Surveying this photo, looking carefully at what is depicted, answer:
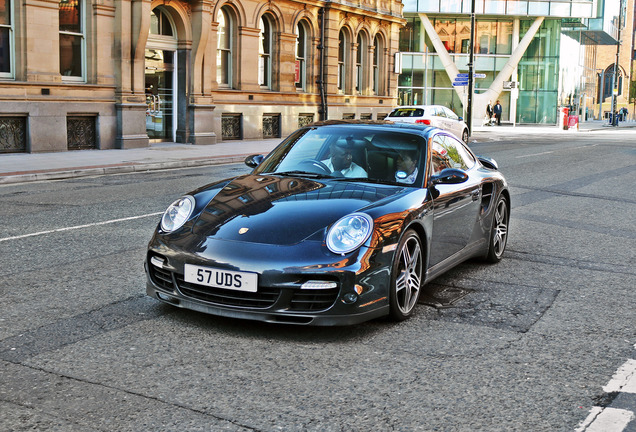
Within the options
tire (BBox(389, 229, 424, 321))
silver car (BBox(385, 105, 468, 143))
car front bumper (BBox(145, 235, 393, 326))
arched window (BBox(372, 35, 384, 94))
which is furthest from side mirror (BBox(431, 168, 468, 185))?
arched window (BBox(372, 35, 384, 94))

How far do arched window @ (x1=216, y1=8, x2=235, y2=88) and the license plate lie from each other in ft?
78.3

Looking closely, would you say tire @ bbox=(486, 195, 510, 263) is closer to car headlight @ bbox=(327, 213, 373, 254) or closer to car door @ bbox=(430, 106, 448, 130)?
car headlight @ bbox=(327, 213, 373, 254)

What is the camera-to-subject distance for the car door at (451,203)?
20.2ft

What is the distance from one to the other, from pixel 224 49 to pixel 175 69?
2788 millimetres

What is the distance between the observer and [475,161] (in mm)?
7570

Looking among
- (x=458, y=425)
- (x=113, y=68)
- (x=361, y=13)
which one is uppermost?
(x=361, y=13)

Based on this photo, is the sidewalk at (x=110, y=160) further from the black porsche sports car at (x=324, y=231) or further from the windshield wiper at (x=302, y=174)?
the black porsche sports car at (x=324, y=231)

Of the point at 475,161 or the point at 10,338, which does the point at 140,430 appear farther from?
the point at 475,161

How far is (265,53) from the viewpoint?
30625 mm

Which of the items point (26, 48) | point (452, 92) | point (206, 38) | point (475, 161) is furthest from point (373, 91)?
point (475, 161)

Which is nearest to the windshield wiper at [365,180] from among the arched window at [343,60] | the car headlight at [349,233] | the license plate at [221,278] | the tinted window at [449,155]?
the tinted window at [449,155]

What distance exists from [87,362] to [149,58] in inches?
863

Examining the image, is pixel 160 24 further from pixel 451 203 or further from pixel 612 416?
pixel 612 416

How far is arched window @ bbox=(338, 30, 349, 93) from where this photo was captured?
35.8 metres
